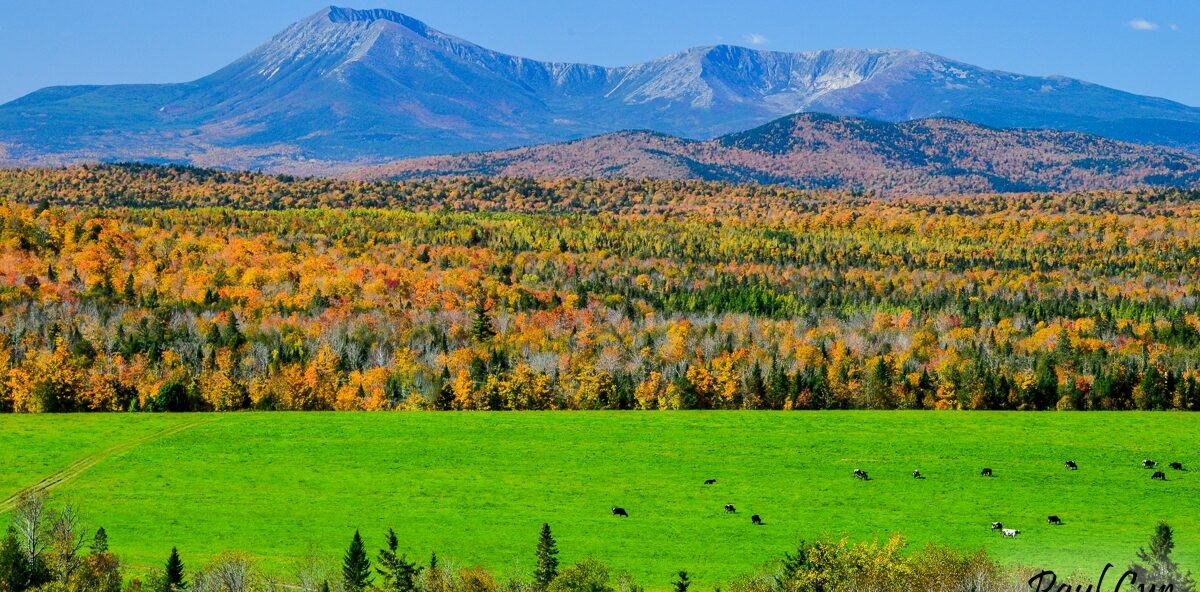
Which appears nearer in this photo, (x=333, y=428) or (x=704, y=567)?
(x=704, y=567)

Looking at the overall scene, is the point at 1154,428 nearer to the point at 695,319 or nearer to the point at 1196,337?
the point at 1196,337

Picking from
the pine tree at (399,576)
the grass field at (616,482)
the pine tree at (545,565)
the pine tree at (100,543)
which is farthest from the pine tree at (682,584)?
the pine tree at (100,543)

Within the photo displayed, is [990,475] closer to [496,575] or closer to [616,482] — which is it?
[616,482]

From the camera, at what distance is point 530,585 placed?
62.3m

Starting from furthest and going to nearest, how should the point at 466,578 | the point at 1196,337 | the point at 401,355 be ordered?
1. the point at 1196,337
2. the point at 401,355
3. the point at 466,578

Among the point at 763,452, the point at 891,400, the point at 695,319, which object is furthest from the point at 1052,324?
the point at 763,452

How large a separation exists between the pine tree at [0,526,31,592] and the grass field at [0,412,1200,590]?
29.1 ft

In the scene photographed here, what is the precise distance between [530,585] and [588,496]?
2325cm

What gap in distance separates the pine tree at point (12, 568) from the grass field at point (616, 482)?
8.88m

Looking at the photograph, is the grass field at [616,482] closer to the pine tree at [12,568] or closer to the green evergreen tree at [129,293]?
the pine tree at [12,568]

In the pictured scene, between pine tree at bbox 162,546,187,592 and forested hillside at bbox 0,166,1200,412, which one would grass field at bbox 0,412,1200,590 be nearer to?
forested hillside at bbox 0,166,1200,412

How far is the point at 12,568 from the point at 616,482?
41.9 metres

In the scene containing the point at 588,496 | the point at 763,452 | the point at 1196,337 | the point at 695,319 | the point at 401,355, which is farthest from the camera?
the point at 695,319

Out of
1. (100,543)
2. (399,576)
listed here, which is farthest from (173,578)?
(399,576)
